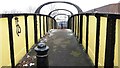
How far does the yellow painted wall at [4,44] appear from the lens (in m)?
3.95

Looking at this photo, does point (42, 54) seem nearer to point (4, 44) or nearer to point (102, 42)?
point (4, 44)

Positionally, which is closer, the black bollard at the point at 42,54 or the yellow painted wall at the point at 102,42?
the black bollard at the point at 42,54

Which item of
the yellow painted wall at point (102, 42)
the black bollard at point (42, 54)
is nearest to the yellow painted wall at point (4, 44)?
the black bollard at point (42, 54)

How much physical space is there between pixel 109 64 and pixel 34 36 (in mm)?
5349

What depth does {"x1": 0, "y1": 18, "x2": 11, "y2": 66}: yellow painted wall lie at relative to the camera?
3.95m

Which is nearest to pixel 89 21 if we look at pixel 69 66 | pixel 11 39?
pixel 69 66

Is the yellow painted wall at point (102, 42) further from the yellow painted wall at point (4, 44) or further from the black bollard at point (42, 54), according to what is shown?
the yellow painted wall at point (4, 44)

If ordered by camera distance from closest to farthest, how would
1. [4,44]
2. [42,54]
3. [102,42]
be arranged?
[42,54] → [102,42] → [4,44]

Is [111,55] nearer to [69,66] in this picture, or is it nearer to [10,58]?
[69,66]

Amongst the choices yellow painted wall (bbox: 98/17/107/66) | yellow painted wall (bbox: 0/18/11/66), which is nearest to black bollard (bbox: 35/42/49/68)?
yellow painted wall (bbox: 0/18/11/66)

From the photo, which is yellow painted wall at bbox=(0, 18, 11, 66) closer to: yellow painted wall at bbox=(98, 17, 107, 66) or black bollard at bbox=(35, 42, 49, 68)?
black bollard at bbox=(35, 42, 49, 68)

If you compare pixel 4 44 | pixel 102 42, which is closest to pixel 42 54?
pixel 4 44

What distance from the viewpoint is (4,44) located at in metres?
4.11

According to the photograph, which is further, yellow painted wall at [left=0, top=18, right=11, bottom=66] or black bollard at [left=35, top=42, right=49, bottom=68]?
yellow painted wall at [left=0, top=18, right=11, bottom=66]
